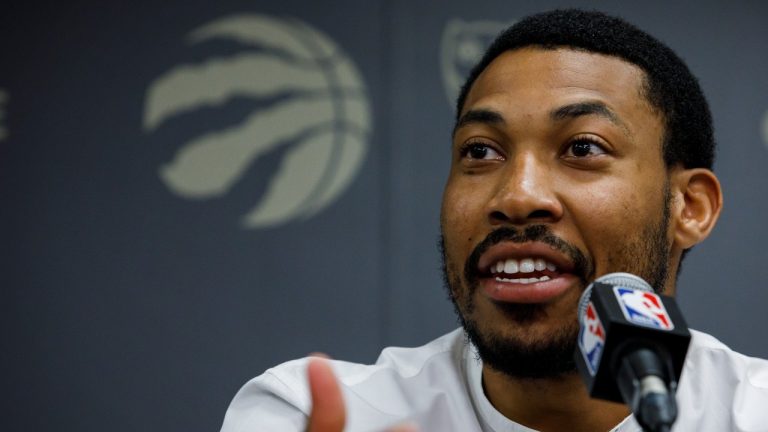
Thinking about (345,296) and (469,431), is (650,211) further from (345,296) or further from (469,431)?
(345,296)

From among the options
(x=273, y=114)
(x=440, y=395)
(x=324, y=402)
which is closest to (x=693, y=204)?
(x=440, y=395)

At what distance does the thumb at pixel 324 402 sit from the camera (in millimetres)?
817

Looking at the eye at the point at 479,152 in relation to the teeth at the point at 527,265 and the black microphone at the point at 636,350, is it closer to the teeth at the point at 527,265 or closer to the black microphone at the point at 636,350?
the teeth at the point at 527,265

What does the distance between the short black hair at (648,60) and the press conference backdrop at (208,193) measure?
36.4 inches

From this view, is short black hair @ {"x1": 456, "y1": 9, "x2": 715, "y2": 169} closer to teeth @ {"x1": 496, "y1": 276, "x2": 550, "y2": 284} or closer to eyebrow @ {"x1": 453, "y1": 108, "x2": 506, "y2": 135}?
eyebrow @ {"x1": 453, "y1": 108, "x2": 506, "y2": 135}

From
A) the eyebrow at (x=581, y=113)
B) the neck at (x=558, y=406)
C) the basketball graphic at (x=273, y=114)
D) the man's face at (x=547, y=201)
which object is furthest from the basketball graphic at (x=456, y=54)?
the neck at (x=558, y=406)

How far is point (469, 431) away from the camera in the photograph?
1.46 m

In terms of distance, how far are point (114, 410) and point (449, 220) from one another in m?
1.37

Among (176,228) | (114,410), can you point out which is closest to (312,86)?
(176,228)

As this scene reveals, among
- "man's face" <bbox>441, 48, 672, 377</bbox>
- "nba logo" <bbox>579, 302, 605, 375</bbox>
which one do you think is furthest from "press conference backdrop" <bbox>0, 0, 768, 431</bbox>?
"nba logo" <bbox>579, 302, 605, 375</bbox>

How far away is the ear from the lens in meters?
1.48

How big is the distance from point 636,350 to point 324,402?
29 centimetres

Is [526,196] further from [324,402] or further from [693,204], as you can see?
[324,402]

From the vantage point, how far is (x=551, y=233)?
1.29 metres
